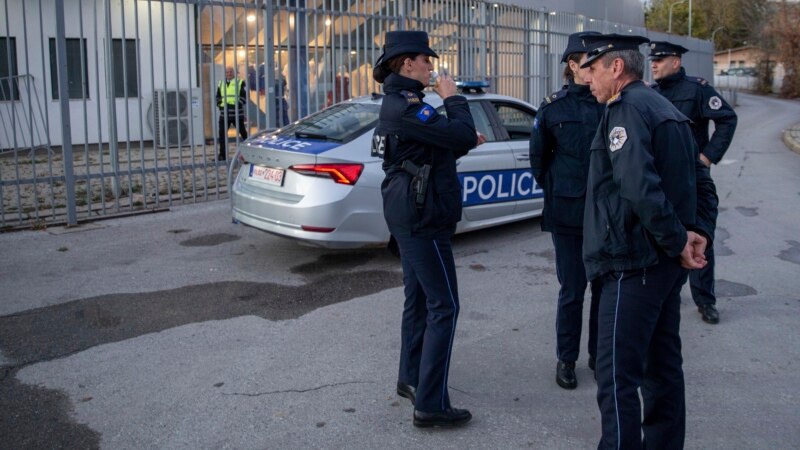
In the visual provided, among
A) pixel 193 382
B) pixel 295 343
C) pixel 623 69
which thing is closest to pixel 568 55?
pixel 623 69

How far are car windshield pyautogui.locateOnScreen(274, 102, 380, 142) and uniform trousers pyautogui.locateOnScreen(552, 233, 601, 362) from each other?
2984 mm

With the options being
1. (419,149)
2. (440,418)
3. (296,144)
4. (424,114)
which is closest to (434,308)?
(440,418)

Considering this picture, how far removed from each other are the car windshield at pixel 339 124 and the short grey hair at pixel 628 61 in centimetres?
402

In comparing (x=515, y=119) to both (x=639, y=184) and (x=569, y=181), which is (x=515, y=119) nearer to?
(x=569, y=181)

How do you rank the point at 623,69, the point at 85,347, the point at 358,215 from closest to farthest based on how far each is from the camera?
the point at 623,69, the point at 85,347, the point at 358,215

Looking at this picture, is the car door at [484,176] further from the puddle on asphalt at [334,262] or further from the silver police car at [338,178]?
the puddle on asphalt at [334,262]

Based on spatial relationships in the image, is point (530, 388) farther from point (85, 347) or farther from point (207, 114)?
point (207, 114)

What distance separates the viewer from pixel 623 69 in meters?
3.19

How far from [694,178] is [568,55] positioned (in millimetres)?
1518

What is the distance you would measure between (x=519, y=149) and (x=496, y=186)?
477 mm

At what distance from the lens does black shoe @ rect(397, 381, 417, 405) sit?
4.23 meters

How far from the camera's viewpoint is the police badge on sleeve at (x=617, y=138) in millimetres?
3058

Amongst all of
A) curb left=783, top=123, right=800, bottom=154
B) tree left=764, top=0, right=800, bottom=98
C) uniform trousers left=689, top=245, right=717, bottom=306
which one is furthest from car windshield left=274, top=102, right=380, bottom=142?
tree left=764, top=0, right=800, bottom=98

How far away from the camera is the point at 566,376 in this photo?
4.55 meters
